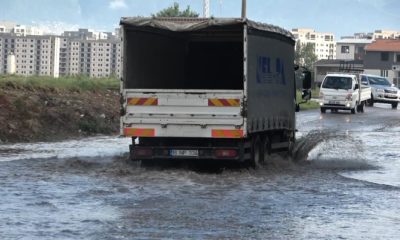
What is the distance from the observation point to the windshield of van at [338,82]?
4506cm

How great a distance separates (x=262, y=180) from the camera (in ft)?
55.7

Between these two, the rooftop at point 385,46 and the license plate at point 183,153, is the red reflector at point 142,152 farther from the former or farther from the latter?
the rooftop at point 385,46

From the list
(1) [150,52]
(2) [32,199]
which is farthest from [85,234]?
(1) [150,52]

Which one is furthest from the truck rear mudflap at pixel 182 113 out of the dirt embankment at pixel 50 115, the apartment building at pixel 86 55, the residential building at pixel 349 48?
the residential building at pixel 349 48

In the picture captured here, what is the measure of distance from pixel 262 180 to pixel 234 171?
1.27 meters

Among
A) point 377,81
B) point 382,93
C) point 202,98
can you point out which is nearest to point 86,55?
point 377,81

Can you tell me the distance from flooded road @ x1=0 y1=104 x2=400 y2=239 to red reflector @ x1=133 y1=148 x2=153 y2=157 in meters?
0.31

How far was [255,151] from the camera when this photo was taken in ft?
61.3

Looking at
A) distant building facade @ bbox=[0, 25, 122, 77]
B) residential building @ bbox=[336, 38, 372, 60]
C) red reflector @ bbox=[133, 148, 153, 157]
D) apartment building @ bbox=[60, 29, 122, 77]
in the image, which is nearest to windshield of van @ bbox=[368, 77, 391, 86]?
distant building facade @ bbox=[0, 25, 122, 77]

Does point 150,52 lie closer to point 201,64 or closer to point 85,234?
point 201,64

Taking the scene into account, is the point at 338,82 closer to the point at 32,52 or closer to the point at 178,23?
the point at 178,23

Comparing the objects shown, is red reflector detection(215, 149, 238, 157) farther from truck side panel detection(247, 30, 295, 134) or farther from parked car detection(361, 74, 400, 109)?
parked car detection(361, 74, 400, 109)

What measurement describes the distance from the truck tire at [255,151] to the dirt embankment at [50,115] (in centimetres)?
845

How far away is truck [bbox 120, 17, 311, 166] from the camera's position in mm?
17297
